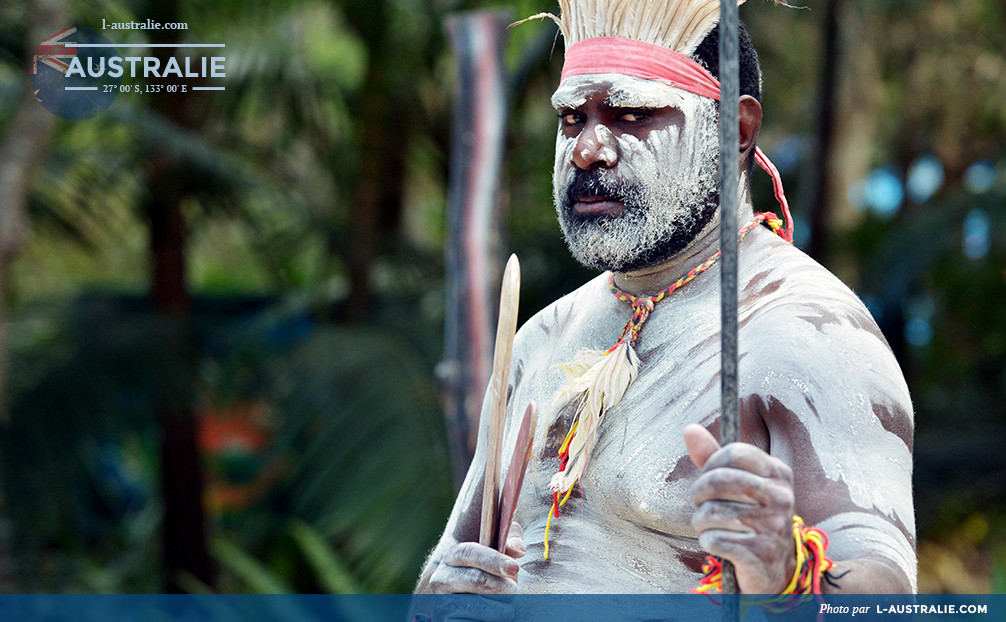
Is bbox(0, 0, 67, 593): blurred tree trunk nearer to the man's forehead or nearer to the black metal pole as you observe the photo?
the man's forehead

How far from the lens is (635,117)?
1.63 m

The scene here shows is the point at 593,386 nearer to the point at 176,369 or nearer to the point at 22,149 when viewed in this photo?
the point at 22,149

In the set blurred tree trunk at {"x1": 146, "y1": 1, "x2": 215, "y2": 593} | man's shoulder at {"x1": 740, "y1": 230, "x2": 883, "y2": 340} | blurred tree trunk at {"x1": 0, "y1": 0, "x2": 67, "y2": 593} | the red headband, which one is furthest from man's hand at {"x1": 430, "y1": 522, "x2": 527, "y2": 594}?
blurred tree trunk at {"x1": 146, "y1": 1, "x2": 215, "y2": 593}

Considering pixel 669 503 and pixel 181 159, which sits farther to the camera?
pixel 181 159

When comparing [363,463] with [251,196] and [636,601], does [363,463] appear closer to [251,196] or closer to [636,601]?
[251,196]

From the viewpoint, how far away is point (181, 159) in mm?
5133

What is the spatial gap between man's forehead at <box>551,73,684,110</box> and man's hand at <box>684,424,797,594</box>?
1.99 feet

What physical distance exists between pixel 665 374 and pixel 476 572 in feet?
1.30

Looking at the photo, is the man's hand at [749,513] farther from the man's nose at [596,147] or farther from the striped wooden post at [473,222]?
the striped wooden post at [473,222]

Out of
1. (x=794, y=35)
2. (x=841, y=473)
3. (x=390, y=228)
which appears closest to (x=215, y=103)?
(x=390, y=228)

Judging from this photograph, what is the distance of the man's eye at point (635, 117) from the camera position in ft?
5.35

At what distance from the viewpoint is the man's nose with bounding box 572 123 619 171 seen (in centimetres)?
163

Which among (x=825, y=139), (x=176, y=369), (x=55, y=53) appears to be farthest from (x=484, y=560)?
(x=825, y=139)

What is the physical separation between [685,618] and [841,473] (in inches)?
12.9
